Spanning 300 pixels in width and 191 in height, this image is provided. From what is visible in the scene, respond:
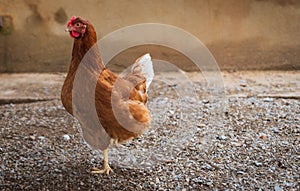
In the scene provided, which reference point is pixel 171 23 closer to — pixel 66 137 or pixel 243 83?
pixel 243 83

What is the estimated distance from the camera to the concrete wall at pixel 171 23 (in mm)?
5539

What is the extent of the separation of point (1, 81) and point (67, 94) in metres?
2.79

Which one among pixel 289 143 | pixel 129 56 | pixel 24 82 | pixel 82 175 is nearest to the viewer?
pixel 82 175

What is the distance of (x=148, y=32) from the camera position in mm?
5648

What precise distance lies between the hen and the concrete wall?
264 centimetres

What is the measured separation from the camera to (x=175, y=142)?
12.5 ft

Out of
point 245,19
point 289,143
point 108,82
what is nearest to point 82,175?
point 108,82

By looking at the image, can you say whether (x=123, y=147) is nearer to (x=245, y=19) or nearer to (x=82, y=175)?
(x=82, y=175)

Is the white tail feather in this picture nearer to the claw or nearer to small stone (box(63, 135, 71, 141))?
the claw

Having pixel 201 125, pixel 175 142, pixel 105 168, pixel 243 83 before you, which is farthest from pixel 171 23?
pixel 105 168

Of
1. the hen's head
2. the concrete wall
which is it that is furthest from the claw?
the concrete wall

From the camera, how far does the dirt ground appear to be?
3145 millimetres

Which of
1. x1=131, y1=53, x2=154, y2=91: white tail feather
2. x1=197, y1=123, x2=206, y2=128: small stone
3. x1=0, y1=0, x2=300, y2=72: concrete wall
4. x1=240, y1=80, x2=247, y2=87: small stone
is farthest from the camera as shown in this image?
x1=0, y1=0, x2=300, y2=72: concrete wall

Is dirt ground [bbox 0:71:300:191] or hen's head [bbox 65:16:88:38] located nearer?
hen's head [bbox 65:16:88:38]
